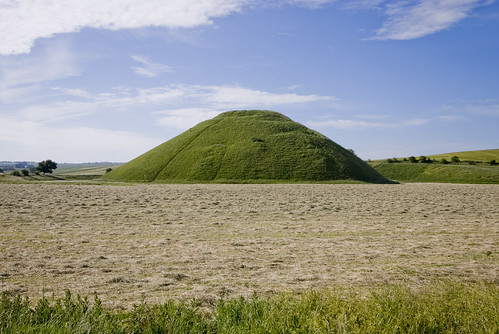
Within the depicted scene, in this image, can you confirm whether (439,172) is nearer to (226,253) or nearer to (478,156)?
(478,156)

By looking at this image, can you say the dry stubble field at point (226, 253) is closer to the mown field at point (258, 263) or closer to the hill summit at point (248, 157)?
the mown field at point (258, 263)

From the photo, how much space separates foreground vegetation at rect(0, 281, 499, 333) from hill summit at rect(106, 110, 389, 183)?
85581mm

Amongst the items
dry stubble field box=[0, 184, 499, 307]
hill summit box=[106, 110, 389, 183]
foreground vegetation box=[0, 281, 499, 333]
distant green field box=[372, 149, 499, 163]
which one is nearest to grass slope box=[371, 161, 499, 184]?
hill summit box=[106, 110, 389, 183]

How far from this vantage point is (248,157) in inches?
4139

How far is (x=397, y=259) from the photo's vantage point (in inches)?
506

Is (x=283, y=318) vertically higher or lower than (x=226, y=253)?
higher

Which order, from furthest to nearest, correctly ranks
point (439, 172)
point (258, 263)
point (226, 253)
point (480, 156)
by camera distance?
point (480, 156) → point (439, 172) → point (226, 253) → point (258, 263)

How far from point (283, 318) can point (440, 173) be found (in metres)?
136

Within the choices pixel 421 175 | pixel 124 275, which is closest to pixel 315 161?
pixel 421 175

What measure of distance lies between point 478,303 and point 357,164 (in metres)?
111

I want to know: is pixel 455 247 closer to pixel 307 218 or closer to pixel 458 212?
pixel 307 218

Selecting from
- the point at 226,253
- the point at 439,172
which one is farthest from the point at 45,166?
Answer: the point at 226,253

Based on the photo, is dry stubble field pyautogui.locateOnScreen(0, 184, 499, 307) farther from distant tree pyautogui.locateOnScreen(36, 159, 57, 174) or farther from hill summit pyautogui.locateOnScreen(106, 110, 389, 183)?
distant tree pyautogui.locateOnScreen(36, 159, 57, 174)

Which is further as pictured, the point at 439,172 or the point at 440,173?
the point at 439,172
